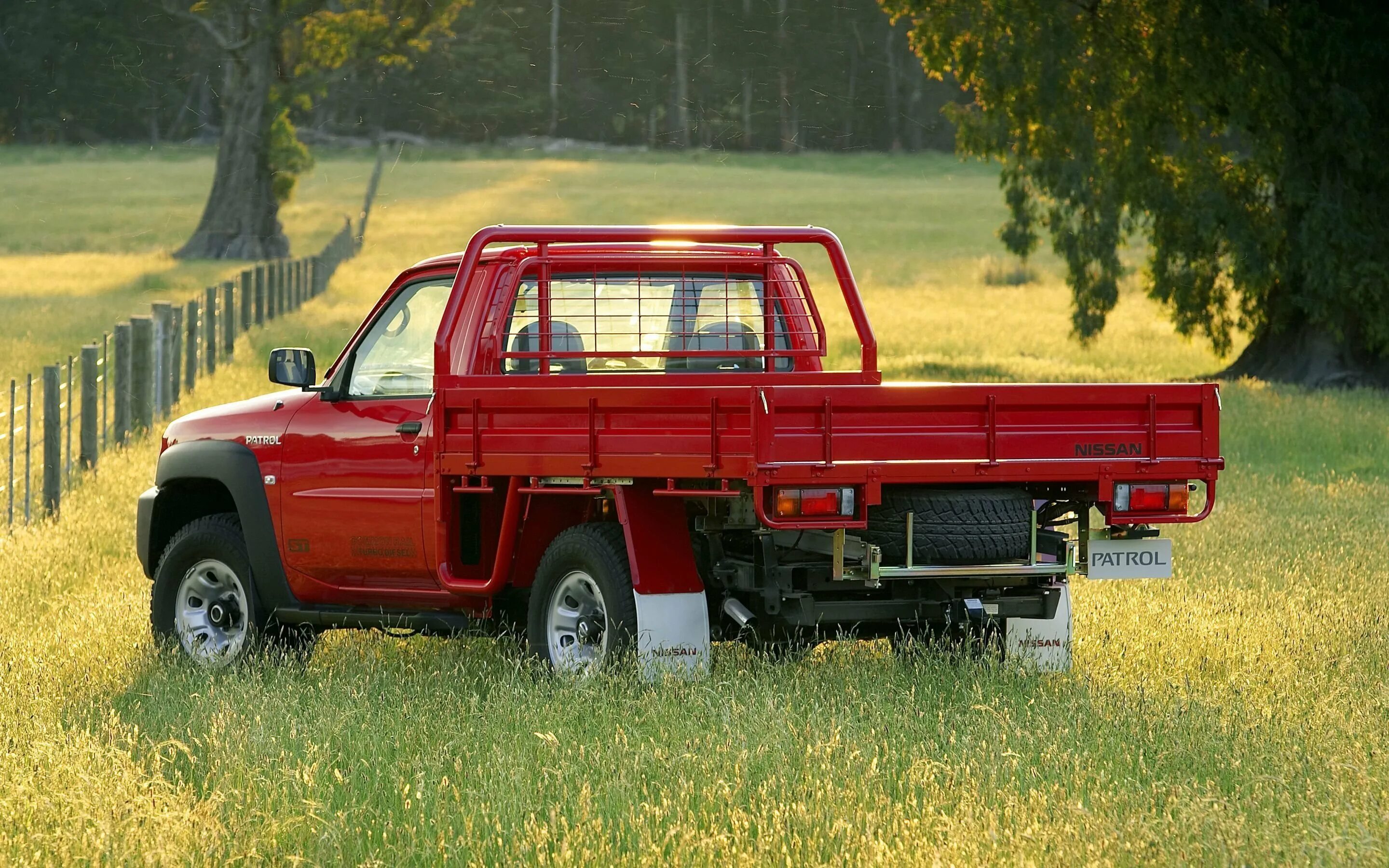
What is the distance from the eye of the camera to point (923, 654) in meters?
8.72

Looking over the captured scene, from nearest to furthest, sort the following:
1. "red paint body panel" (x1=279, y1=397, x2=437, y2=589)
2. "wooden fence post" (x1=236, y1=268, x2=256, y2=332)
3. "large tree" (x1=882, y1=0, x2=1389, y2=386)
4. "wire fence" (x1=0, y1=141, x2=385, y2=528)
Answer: "red paint body panel" (x1=279, y1=397, x2=437, y2=589), "wire fence" (x1=0, y1=141, x2=385, y2=528), "large tree" (x1=882, y1=0, x2=1389, y2=386), "wooden fence post" (x1=236, y1=268, x2=256, y2=332)

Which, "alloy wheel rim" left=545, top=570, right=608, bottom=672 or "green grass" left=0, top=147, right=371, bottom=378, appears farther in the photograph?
"green grass" left=0, top=147, right=371, bottom=378

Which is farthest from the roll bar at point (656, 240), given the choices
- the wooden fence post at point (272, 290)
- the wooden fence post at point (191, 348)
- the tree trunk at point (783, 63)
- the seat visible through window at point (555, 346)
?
the tree trunk at point (783, 63)

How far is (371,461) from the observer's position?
9.20 metres

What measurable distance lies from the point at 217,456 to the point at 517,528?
1.70 m

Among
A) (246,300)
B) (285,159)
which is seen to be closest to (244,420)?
(246,300)

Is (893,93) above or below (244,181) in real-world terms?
above

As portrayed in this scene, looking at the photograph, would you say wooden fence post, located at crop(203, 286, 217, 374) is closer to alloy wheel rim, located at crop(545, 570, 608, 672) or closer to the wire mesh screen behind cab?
the wire mesh screen behind cab

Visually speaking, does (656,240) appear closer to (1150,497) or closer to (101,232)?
(1150,497)

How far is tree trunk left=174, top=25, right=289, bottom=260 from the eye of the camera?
56.9 metres

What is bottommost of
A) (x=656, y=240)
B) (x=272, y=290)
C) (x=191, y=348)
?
(x=272, y=290)

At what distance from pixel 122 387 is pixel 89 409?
98.8 inches

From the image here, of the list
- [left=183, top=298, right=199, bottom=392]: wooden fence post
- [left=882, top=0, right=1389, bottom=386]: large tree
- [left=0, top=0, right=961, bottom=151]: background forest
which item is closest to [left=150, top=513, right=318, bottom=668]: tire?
[left=183, top=298, right=199, bottom=392]: wooden fence post

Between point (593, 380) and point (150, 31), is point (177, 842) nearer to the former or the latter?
point (593, 380)
